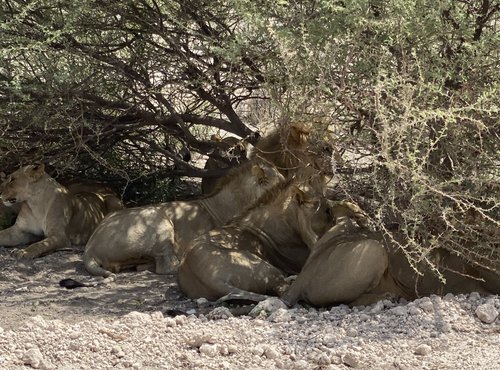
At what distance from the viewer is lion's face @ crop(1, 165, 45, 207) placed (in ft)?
33.0

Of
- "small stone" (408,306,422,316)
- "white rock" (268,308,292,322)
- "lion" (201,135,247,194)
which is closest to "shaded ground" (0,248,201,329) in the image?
"white rock" (268,308,292,322)

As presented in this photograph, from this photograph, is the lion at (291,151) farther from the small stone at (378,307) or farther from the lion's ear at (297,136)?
the small stone at (378,307)

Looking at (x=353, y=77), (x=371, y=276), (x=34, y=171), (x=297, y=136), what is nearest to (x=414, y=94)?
(x=353, y=77)

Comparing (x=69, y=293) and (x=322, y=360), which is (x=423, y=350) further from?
(x=69, y=293)

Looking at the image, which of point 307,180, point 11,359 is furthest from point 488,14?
point 11,359

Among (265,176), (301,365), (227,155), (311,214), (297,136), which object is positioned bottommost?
(301,365)

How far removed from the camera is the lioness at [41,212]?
10031mm

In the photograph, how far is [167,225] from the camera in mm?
9375

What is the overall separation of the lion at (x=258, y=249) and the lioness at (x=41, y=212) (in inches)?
74.8

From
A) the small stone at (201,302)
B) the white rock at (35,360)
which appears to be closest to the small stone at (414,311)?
the small stone at (201,302)

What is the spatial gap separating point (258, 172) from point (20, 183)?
2.58 meters

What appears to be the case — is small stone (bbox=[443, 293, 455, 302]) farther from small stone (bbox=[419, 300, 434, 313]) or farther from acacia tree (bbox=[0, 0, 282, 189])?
acacia tree (bbox=[0, 0, 282, 189])

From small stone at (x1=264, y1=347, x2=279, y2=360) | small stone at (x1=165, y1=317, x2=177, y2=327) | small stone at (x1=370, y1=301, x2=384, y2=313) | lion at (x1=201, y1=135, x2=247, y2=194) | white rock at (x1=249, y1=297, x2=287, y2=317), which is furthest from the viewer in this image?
lion at (x1=201, y1=135, x2=247, y2=194)

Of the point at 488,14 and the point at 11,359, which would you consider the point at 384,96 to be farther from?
the point at 11,359
